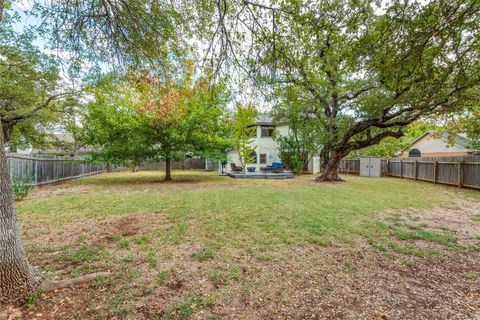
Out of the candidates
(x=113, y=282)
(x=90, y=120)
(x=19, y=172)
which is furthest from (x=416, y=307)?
(x=90, y=120)

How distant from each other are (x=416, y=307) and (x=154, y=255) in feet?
11.1

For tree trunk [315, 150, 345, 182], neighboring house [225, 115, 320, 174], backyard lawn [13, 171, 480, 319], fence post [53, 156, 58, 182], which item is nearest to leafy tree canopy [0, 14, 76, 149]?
fence post [53, 156, 58, 182]

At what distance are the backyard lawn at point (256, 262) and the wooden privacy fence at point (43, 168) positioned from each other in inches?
144

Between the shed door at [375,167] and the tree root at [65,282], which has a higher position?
the shed door at [375,167]

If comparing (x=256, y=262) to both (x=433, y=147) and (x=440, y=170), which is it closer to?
(x=440, y=170)

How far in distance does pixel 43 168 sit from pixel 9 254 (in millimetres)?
11013

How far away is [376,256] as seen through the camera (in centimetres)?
357

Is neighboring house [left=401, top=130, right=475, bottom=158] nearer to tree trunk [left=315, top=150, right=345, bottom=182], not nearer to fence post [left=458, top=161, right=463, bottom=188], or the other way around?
fence post [left=458, top=161, right=463, bottom=188]

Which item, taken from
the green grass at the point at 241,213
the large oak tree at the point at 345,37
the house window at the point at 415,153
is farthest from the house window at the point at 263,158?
the house window at the point at 415,153

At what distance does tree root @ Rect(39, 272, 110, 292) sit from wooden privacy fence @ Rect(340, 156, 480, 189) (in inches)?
589

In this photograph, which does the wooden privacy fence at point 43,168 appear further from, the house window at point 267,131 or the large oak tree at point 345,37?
the house window at point 267,131

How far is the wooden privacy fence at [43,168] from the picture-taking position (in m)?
8.65

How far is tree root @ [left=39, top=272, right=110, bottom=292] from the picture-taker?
2.57 metres

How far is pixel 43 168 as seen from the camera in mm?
10820
